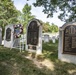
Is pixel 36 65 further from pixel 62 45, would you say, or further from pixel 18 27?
pixel 18 27

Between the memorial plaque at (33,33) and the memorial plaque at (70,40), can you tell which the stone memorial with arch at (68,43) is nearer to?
the memorial plaque at (70,40)

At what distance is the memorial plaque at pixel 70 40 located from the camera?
11.9 m

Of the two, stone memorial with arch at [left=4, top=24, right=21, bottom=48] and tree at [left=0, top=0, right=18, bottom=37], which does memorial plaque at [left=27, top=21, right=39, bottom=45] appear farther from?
tree at [left=0, top=0, right=18, bottom=37]

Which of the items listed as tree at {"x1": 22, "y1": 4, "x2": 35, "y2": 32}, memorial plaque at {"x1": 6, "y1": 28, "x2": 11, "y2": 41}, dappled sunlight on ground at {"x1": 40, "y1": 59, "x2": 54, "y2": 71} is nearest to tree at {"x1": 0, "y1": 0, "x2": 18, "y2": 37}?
tree at {"x1": 22, "y1": 4, "x2": 35, "y2": 32}

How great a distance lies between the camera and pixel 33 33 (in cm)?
1498

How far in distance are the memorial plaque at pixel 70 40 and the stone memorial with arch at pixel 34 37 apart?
258 cm

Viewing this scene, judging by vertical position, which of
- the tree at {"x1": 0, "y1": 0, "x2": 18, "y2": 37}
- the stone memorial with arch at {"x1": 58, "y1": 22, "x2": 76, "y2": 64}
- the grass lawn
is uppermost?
the tree at {"x1": 0, "y1": 0, "x2": 18, "y2": 37}

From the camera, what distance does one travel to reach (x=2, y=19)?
33.1 m

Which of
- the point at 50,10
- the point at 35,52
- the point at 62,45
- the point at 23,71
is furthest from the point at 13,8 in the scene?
the point at 23,71

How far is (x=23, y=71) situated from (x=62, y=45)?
3.92m

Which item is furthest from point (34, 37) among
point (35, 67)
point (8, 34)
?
point (35, 67)

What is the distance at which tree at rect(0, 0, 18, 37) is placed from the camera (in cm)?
3312

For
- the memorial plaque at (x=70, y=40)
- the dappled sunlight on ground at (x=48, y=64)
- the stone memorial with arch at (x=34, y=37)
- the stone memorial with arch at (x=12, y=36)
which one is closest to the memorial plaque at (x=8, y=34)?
the stone memorial with arch at (x=12, y=36)

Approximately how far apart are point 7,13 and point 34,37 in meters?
21.2
